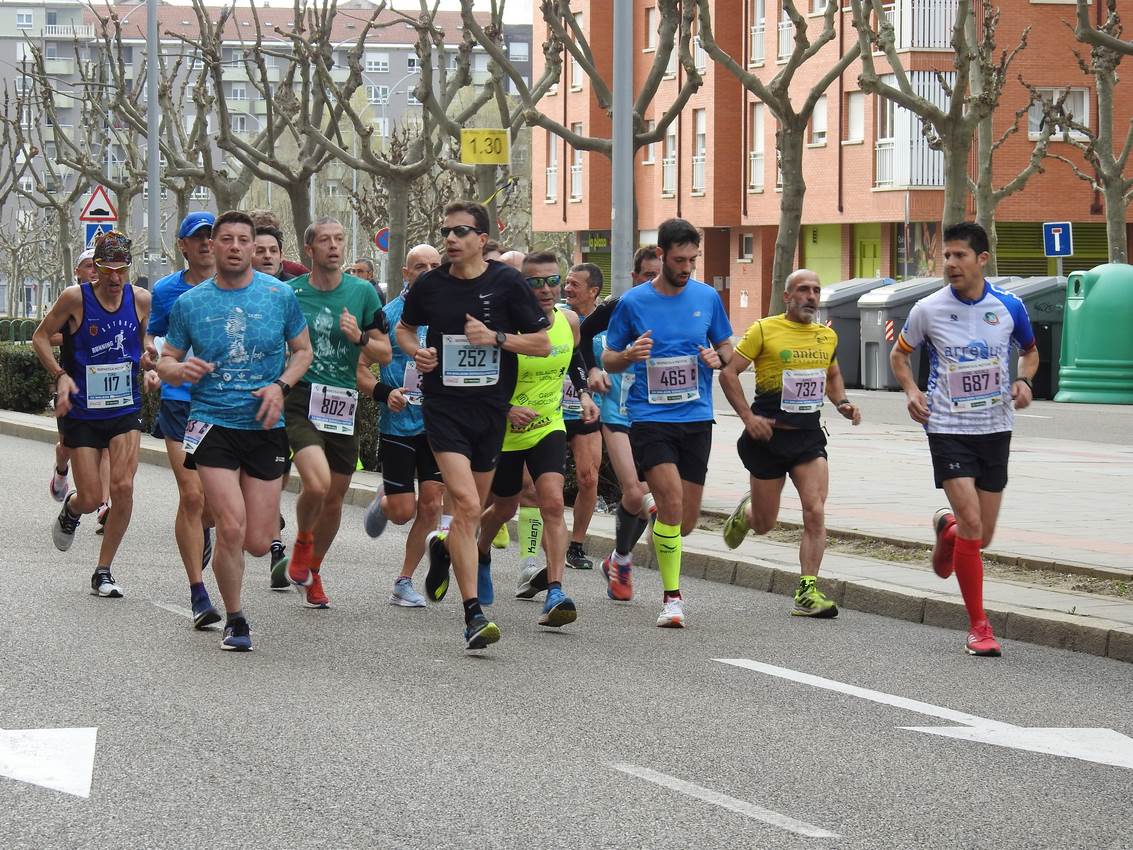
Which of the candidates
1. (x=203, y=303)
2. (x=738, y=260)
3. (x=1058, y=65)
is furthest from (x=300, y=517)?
(x=738, y=260)

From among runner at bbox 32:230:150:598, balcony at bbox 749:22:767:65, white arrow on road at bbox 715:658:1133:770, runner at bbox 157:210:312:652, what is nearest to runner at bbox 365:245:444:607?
runner at bbox 32:230:150:598

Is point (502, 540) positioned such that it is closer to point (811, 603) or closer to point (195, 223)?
point (811, 603)

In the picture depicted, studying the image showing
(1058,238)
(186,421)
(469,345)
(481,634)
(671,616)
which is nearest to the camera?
(481,634)

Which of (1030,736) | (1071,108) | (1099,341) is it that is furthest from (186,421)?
(1071,108)

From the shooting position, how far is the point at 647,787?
251 inches

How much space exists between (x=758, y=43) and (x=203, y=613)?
4982 centimetres

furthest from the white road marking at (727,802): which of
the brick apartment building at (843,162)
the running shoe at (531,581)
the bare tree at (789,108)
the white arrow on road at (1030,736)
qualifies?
the brick apartment building at (843,162)

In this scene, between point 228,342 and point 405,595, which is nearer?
point 228,342

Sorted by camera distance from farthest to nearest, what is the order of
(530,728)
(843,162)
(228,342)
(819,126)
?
(819,126) < (843,162) < (228,342) < (530,728)

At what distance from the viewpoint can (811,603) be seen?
35.0 feet

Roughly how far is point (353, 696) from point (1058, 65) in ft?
153

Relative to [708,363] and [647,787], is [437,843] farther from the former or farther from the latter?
[708,363]

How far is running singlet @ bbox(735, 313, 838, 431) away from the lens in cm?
1084

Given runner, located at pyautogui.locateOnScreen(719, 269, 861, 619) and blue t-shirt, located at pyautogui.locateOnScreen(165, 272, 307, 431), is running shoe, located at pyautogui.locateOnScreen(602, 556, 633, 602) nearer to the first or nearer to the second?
runner, located at pyautogui.locateOnScreen(719, 269, 861, 619)
